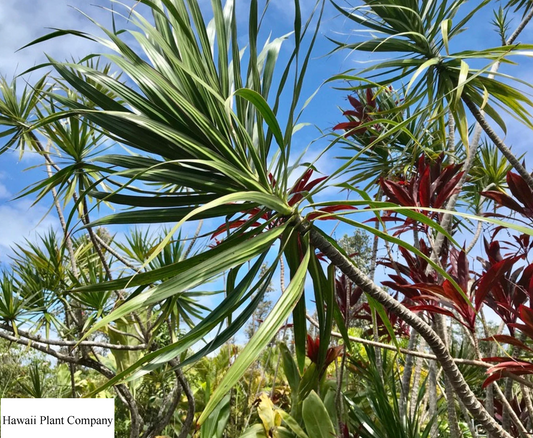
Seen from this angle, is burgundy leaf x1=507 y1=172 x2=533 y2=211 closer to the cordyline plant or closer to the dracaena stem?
the cordyline plant

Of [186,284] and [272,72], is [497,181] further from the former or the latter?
[186,284]

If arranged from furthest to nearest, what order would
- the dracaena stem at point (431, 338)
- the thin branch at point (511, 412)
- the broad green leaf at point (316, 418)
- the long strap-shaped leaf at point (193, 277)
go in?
the broad green leaf at point (316, 418) < the thin branch at point (511, 412) < the dracaena stem at point (431, 338) < the long strap-shaped leaf at point (193, 277)

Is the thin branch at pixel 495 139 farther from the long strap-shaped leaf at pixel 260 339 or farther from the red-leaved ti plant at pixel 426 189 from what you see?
the long strap-shaped leaf at pixel 260 339

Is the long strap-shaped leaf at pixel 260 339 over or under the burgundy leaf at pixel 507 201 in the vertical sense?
under

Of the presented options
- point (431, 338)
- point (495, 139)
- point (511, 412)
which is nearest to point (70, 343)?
point (431, 338)

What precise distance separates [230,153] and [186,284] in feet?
1.62

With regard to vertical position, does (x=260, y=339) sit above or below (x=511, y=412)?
above

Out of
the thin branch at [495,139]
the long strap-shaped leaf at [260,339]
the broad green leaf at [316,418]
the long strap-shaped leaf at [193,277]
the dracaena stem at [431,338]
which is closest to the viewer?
the long strap-shaped leaf at [260,339]

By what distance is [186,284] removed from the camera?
116 centimetres

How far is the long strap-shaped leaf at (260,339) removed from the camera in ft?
3.05

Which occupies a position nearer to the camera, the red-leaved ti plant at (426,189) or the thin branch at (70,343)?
the red-leaved ti plant at (426,189)

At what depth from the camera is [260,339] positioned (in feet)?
3.37

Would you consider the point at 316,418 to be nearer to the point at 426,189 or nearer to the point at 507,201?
the point at 426,189

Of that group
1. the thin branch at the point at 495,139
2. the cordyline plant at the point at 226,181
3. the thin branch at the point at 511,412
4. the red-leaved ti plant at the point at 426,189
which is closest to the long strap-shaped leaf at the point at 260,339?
the cordyline plant at the point at 226,181
